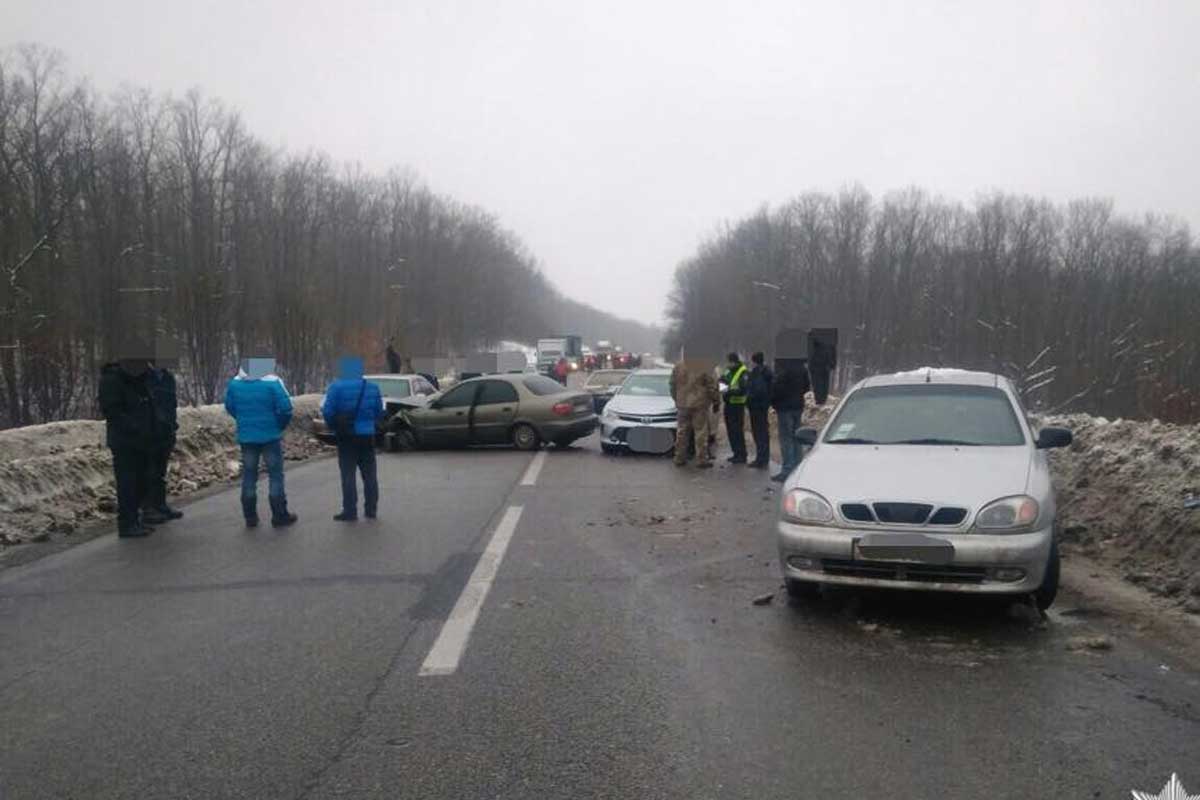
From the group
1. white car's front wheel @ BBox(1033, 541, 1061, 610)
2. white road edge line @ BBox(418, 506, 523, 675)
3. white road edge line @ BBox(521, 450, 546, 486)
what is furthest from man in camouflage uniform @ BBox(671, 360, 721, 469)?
white car's front wheel @ BBox(1033, 541, 1061, 610)

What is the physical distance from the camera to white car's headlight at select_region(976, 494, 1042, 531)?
562 centimetres

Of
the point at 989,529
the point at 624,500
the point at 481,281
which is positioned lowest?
the point at 624,500

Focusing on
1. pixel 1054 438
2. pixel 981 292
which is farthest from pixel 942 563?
pixel 981 292

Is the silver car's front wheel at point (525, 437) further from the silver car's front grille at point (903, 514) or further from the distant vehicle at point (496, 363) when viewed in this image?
the distant vehicle at point (496, 363)

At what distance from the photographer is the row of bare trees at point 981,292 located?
5388cm

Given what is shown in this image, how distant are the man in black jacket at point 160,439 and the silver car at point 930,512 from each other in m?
7.16

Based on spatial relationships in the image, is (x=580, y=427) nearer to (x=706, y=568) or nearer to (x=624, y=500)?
(x=624, y=500)

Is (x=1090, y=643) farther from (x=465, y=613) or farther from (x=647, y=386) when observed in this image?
(x=647, y=386)

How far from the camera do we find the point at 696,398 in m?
14.6

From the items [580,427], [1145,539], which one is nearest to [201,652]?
[1145,539]

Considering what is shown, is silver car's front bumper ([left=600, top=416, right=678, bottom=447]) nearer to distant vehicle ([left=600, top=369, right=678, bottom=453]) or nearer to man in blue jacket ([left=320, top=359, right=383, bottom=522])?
distant vehicle ([left=600, top=369, right=678, bottom=453])

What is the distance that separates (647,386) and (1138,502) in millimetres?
10648

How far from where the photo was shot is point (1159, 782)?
361cm

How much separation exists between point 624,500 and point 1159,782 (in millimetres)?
7968
